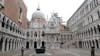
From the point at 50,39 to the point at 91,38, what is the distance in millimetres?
28279

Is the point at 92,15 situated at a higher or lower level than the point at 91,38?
higher

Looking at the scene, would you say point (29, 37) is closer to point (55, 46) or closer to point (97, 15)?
point (55, 46)

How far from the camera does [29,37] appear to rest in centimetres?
6581

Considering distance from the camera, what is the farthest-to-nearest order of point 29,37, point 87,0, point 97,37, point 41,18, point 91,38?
1. point 41,18
2. point 29,37
3. point 87,0
4. point 91,38
5. point 97,37

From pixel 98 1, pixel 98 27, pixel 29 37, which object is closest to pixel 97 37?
pixel 98 27

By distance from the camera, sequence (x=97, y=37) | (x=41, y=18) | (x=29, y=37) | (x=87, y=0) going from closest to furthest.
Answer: (x=97, y=37) → (x=87, y=0) → (x=29, y=37) → (x=41, y=18)

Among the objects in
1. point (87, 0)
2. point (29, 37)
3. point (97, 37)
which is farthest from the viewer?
point (29, 37)

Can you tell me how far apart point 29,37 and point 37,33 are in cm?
447

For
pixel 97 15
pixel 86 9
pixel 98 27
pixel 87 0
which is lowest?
pixel 98 27

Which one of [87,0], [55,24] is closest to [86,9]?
[87,0]

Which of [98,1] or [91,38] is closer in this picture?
[98,1]

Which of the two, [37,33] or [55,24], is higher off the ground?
[55,24]

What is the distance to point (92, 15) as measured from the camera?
43.3 m

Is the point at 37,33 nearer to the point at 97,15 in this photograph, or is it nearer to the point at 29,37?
the point at 29,37
